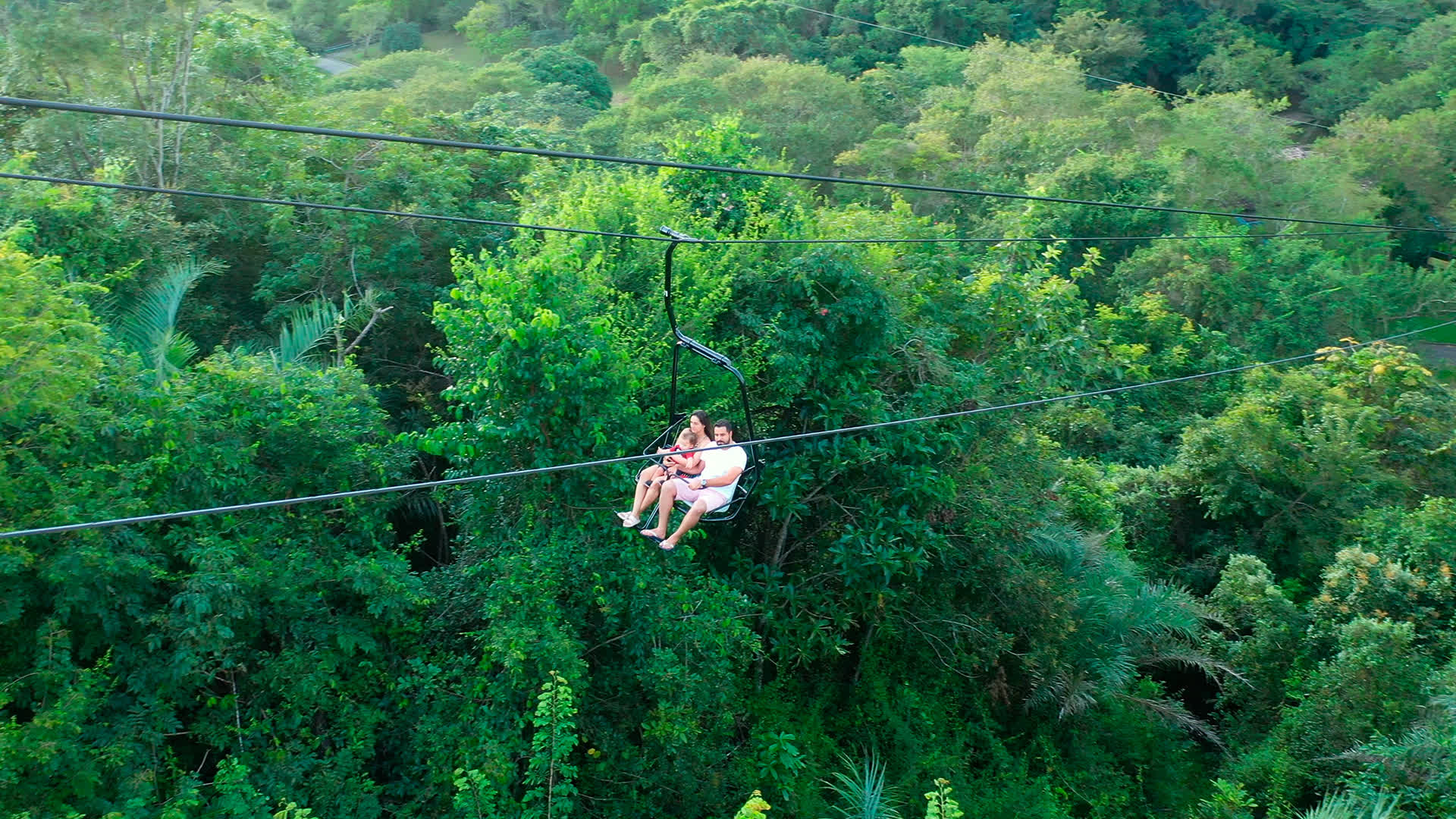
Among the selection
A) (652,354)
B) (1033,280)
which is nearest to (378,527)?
(652,354)

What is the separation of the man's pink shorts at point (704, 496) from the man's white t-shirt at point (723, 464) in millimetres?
24

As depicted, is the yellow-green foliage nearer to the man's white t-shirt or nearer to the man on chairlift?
the man on chairlift

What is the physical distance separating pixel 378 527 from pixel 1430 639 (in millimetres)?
11167

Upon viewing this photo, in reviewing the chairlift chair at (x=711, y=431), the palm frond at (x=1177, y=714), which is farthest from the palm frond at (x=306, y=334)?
the palm frond at (x=1177, y=714)

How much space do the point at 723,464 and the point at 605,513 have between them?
1778 millimetres

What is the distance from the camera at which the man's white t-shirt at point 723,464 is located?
7617 millimetres

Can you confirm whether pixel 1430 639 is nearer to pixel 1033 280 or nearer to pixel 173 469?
pixel 1033 280

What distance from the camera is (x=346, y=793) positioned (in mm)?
8469

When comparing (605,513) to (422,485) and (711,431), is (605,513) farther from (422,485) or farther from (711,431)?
(422,485)

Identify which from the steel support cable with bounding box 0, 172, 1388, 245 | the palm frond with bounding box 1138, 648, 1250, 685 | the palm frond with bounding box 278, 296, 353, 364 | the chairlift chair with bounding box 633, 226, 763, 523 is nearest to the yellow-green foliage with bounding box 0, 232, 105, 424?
the steel support cable with bounding box 0, 172, 1388, 245

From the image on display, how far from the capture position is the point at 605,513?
9047mm

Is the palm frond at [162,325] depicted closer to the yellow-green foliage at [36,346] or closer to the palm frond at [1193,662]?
the yellow-green foliage at [36,346]

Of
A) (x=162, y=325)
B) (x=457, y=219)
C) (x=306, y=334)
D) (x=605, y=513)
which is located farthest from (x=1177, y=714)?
(x=162, y=325)

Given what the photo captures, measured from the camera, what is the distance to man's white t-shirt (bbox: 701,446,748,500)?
25.0ft
